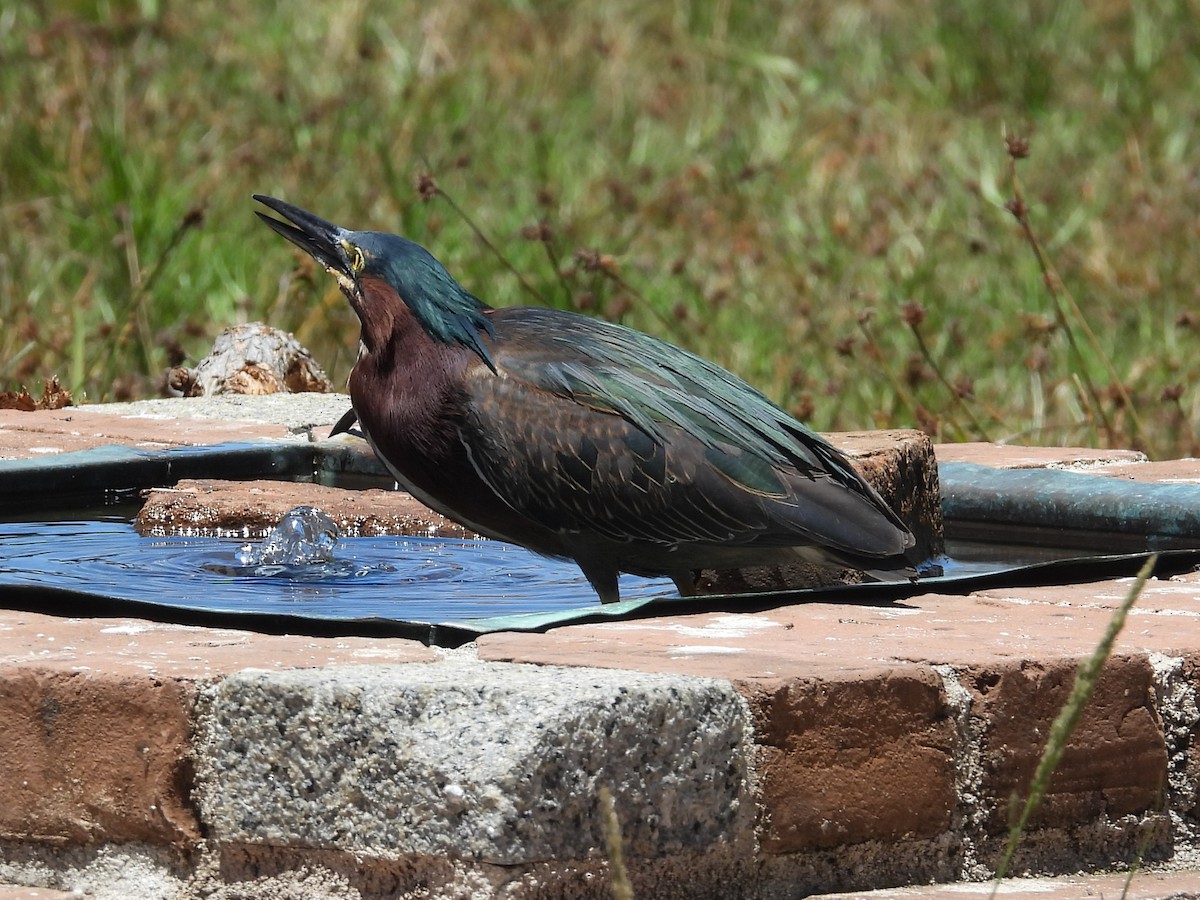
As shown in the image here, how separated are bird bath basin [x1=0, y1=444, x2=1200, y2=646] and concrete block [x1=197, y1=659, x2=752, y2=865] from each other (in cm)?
83

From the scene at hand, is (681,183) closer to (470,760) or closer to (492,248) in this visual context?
(492,248)

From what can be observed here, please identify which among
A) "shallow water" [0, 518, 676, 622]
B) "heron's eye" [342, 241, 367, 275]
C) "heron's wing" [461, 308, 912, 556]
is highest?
"heron's eye" [342, 241, 367, 275]

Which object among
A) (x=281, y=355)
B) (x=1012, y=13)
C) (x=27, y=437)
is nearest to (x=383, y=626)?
(x=27, y=437)

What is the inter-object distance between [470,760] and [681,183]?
19.4 feet

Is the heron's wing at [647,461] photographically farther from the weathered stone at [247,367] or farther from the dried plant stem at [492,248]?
the weathered stone at [247,367]

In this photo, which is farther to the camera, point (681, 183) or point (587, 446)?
point (681, 183)

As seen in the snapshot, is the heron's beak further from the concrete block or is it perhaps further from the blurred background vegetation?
the blurred background vegetation

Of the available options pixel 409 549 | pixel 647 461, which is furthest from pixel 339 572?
pixel 647 461

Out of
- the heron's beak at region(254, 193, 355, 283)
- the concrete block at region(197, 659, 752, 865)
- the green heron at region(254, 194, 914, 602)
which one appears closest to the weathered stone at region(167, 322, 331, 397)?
the heron's beak at region(254, 193, 355, 283)

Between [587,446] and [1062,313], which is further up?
[1062,313]

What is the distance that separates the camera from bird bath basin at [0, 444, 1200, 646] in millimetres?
3383

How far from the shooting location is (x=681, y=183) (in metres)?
7.88

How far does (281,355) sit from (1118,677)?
324cm

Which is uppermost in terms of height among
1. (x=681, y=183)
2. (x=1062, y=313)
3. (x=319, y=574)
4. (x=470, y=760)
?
(x=681, y=183)
